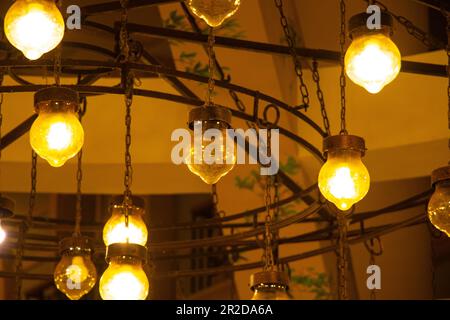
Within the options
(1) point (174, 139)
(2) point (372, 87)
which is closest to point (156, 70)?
(2) point (372, 87)

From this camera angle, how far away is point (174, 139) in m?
8.23

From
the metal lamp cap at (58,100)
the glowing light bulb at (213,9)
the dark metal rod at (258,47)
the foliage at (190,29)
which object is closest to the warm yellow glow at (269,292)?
the dark metal rod at (258,47)

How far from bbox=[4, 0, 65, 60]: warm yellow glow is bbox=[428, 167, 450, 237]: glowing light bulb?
1.48 meters

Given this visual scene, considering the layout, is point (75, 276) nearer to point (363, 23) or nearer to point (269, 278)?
point (269, 278)

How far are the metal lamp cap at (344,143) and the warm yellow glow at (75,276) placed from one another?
50.9 inches

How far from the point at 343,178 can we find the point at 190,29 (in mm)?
3430

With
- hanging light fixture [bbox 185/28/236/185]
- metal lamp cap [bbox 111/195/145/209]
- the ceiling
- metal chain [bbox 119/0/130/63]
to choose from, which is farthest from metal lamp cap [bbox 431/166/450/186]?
the ceiling

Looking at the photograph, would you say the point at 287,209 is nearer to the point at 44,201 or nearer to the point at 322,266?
the point at 322,266

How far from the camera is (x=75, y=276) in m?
4.97

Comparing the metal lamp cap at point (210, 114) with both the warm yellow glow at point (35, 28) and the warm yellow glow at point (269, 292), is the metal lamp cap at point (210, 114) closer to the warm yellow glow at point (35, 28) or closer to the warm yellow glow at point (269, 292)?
the warm yellow glow at point (35, 28)

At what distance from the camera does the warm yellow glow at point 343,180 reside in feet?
13.8

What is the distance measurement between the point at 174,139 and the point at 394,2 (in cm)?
182

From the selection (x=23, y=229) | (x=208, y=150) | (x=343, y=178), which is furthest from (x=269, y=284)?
(x=23, y=229)

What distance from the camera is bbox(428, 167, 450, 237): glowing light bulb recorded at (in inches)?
166
